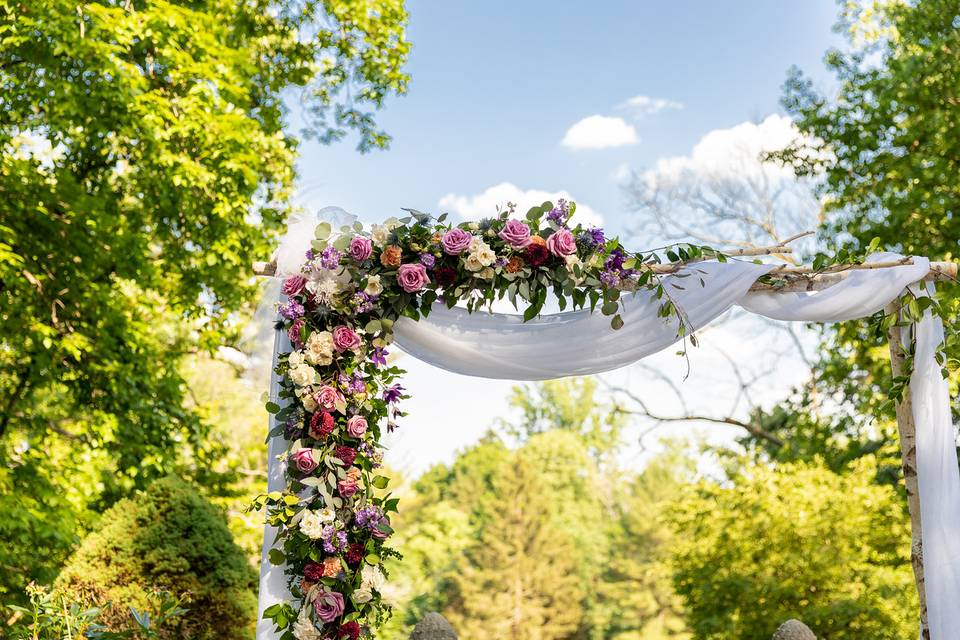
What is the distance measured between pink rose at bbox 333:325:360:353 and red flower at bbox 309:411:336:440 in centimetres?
28

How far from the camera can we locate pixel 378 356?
3.80m

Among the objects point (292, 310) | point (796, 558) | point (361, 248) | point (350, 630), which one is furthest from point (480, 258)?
point (796, 558)

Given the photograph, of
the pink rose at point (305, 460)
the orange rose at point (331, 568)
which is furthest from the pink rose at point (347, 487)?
the orange rose at point (331, 568)

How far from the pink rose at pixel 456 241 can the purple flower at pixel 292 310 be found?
67cm

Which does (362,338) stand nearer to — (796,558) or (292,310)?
(292,310)

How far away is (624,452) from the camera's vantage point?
22875 millimetres

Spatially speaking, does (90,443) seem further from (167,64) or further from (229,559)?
(167,64)

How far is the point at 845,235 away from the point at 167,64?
7.39m

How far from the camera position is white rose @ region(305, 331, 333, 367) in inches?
143

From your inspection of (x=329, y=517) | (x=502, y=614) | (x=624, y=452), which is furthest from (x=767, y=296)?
(x=624, y=452)

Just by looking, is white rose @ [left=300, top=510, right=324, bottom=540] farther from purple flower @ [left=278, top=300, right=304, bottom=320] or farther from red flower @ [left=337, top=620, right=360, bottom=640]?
purple flower @ [left=278, top=300, right=304, bottom=320]

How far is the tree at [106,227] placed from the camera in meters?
6.22

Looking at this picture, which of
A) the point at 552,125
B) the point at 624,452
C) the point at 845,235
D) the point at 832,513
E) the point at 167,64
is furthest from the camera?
the point at 624,452

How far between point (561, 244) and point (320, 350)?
1.11 metres
